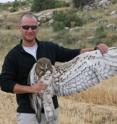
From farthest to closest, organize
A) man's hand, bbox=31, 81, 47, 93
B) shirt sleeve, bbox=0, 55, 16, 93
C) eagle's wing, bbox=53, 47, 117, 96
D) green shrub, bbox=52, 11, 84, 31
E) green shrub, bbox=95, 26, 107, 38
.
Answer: green shrub, bbox=52, 11, 84, 31 → green shrub, bbox=95, 26, 107, 38 → eagle's wing, bbox=53, 47, 117, 96 → shirt sleeve, bbox=0, 55, 16, 93 → man's hand, bbox=31, 81, 47, 93

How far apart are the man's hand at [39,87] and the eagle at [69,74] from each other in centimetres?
6

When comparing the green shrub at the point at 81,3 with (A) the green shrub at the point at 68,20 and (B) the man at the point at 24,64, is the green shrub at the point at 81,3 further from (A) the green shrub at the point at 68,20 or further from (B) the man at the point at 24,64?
(B) the man at the point at 24,64

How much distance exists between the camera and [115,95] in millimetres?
13500

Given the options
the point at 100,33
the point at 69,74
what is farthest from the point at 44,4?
the point at 69,74

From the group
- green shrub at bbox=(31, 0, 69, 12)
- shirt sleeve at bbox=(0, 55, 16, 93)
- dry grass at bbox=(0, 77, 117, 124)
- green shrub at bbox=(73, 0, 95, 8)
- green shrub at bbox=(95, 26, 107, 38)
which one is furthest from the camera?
green shrub at bbox=(31, 0, 69, 12)

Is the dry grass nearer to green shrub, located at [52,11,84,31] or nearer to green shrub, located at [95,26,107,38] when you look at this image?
green shrub, located at [95,26,107,38]

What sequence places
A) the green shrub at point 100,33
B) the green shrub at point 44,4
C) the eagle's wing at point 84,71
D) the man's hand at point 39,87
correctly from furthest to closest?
the green shrub at point 44,4, the green shrub at point 100,33, the eagle's wing at point 84,71, the man's hand at point 39,87

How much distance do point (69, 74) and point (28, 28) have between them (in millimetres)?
764

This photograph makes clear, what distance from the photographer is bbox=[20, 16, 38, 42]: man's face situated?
6.68m

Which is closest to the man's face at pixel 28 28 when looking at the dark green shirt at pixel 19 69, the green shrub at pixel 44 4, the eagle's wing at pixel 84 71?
the dark green shirt at pixel 19 69

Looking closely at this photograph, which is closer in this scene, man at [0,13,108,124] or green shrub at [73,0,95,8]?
man at [0,13,108,124]

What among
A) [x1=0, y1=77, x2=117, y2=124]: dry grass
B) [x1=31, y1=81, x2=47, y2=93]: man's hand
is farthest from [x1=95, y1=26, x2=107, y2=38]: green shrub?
[x1=31, y1=81, x2=47, y2=93]: man's hand

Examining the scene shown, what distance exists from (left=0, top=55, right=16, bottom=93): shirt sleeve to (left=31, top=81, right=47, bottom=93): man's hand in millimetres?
268

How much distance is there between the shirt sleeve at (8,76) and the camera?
665 centimetres
